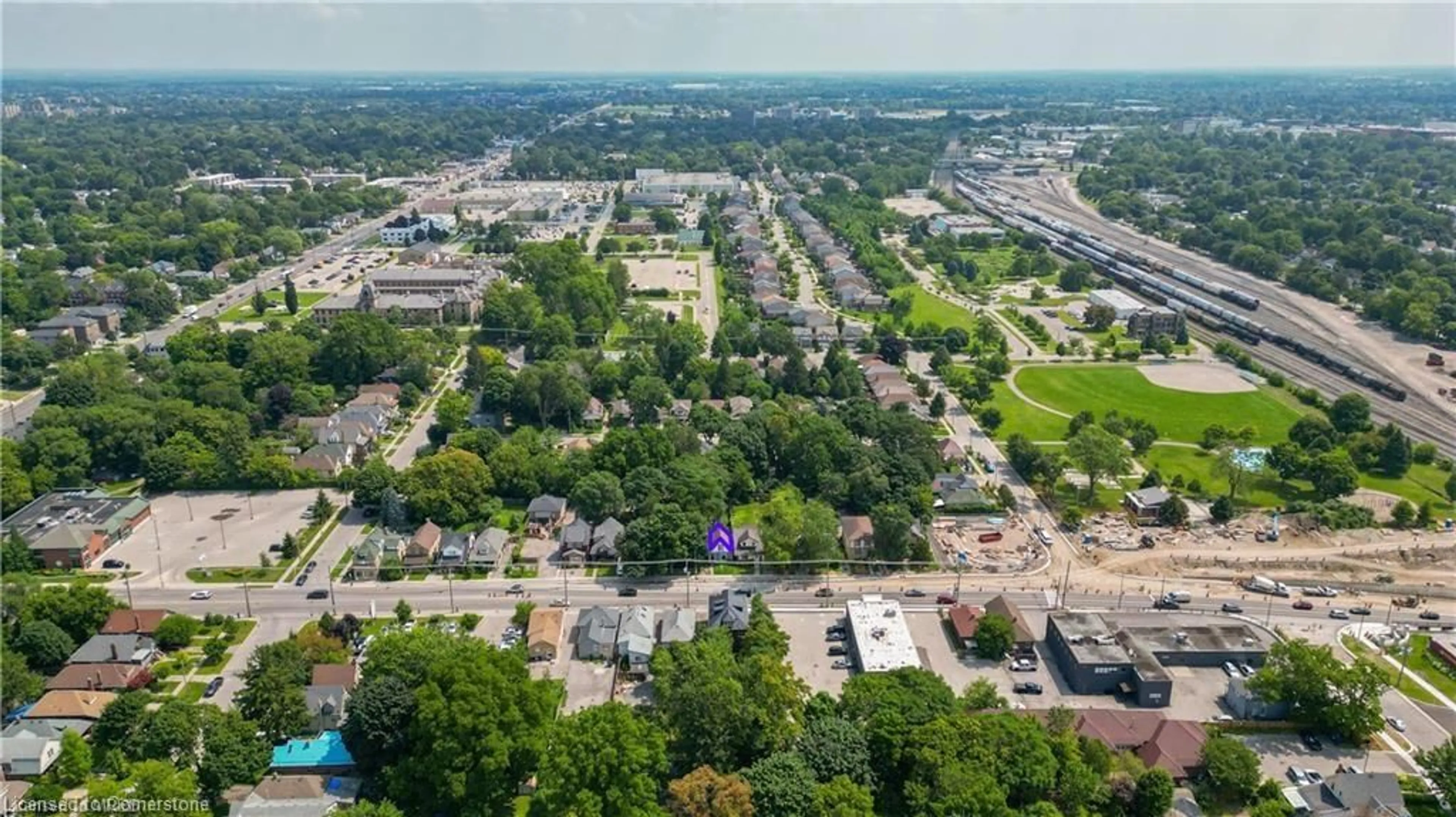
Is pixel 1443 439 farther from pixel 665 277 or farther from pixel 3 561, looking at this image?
pixel 3 561

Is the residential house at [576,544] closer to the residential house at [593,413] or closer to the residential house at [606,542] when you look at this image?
the residential house at [606,542]

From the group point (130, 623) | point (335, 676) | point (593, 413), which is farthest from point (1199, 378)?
point (130, 623)

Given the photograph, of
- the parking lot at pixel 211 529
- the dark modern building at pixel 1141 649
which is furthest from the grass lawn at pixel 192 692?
the dark modern building at pixel 1141 649

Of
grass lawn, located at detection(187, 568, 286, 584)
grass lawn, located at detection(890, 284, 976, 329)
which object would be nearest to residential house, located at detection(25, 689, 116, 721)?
grass lawn, located at detection(187, 568, 286, 584)

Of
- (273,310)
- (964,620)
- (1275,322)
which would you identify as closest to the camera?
(964,620)

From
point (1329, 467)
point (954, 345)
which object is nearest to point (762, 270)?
point (954, 345)

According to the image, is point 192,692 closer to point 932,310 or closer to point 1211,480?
point 1211,480
